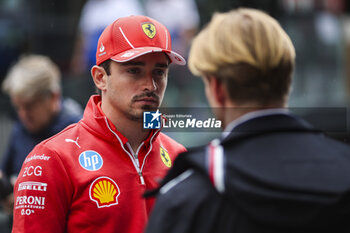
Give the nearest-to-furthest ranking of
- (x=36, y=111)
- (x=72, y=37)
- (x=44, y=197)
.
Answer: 1. (x=44, y=197)
2. (x=36, y=111)
3. (x=72, y=37)

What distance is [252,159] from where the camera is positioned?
1.55m

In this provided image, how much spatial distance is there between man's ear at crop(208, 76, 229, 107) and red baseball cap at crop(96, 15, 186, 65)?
2.15ft

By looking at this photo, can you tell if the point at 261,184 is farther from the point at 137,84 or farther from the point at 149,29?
the point at 149,29

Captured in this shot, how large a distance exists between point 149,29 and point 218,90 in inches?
32.1

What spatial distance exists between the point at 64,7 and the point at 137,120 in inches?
204

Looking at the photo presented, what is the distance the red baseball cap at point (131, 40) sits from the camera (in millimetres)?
2348

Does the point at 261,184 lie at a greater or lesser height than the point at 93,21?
greater

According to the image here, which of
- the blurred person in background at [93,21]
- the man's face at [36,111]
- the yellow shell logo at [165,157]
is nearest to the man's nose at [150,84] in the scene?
the yellow shell logo at [165,157]

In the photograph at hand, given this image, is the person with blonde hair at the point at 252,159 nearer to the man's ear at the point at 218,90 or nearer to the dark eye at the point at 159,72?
the man's ear at the point at 218,90

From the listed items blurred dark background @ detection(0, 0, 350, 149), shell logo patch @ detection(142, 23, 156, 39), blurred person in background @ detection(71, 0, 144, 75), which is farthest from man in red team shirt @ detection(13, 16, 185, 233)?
blurred dark background @ detection(0, 0, 350, 149)

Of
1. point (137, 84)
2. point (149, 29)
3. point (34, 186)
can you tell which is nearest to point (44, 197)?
point (34, 186)

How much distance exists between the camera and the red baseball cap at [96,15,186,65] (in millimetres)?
2348

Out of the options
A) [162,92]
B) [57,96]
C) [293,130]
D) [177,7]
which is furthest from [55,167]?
[177,7]

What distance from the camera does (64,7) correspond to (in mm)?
7168
